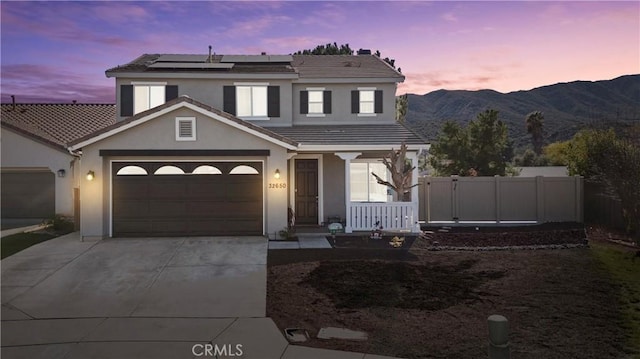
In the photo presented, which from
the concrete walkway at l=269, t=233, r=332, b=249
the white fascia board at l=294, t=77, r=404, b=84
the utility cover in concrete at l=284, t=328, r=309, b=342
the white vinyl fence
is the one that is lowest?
the utility cover in concrete at l=284, t=328, r=309, b=342

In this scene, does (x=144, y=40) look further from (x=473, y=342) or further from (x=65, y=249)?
(x=473, y=342)

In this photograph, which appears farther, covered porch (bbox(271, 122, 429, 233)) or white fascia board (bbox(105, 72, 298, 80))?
white fascia board (bbox(105, 72, 298, 80))

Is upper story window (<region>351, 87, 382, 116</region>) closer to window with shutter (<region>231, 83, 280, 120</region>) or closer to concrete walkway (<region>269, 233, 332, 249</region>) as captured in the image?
window with shutter (<region>231, 83, 280, 120</region>)

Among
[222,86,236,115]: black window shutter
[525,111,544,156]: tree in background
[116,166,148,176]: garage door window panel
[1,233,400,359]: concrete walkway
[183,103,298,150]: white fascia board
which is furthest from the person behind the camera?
[525,111,544,156]: tree in background

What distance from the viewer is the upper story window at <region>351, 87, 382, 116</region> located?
1925 cm

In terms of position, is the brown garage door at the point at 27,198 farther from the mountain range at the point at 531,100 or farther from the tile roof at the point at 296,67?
the mountain range at the point at 531,100

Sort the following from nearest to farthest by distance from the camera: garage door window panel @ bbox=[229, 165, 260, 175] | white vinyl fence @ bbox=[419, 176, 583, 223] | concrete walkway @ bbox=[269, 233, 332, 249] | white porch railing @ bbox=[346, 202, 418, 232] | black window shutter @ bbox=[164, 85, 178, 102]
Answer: concrete walkway @ bbox=[269, 233, 332, 249], garage door window panel @ bbox=[229, 165, 260, 175], white porch railing @ bbox=[346, 202, 418, 232], black window shutter @ bbox=[164, 85, 178, 102], white vinyl fence @ bbox=[419, 176, 583, 223]

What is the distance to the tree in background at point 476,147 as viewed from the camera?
28.5 meters

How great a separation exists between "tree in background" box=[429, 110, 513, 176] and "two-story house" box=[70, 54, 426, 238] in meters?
11.0

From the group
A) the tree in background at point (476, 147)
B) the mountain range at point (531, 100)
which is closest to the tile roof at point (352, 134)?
the tree in background at point (476, 147)

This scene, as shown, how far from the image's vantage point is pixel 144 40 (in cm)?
2252

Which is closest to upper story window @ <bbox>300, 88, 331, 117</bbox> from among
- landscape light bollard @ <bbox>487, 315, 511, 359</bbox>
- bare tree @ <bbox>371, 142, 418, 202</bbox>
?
bare tree @ <bbox>371, 142, 418, 202</bbox>

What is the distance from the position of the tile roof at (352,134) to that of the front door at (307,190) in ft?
3.78

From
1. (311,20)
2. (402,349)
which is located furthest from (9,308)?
(311,20)
